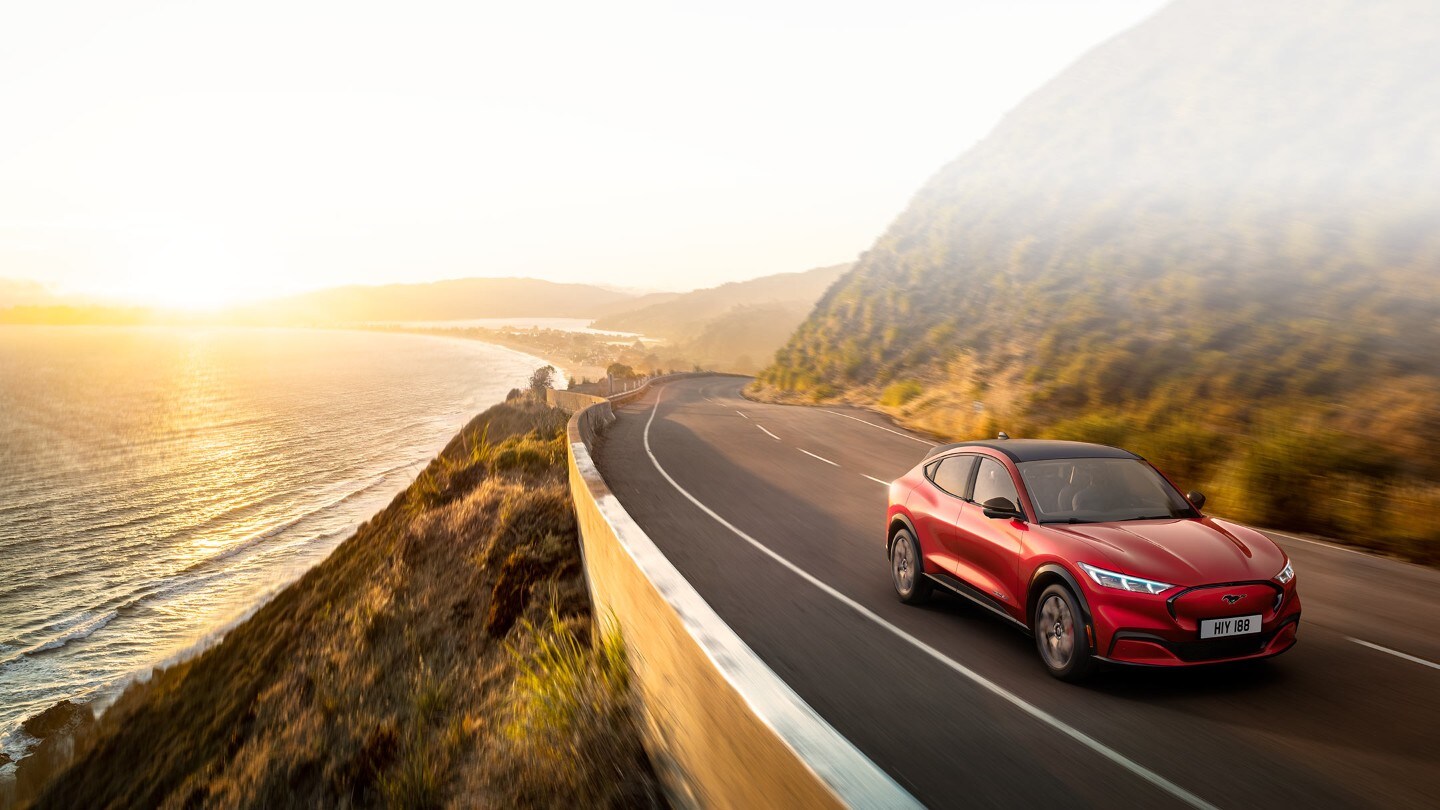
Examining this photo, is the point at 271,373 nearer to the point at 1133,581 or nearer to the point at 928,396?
the point at 928,396

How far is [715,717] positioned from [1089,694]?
3.07 metres

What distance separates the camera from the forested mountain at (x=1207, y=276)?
12938 mm

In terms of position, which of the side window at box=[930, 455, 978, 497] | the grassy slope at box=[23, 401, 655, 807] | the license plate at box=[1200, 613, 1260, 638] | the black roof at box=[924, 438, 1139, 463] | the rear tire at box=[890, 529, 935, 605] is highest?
the black roof at box=[924, 438, 1139, 463]

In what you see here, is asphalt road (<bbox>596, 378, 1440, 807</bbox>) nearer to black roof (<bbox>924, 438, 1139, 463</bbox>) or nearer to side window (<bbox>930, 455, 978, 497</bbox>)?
side window (<bbox>930, 455, 978, 497</bbox>)

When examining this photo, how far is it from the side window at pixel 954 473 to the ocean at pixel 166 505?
19555mm

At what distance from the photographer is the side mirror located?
6281 mm

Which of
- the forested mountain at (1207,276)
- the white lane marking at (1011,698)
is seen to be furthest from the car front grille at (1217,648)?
the forested mountain at (1207,276)

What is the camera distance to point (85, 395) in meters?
93.6

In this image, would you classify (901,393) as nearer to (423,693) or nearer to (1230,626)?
(423,693)

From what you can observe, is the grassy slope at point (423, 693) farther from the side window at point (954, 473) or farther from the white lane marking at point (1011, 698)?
the side window at point (954, 473)

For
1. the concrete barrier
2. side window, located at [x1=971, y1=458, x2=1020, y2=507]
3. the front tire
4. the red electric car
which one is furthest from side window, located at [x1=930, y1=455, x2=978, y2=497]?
the concrete barrier

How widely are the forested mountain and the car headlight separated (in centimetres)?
633

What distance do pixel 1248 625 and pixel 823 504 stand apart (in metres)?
7.66

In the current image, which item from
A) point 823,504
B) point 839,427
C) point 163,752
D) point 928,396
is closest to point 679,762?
point 823,504
